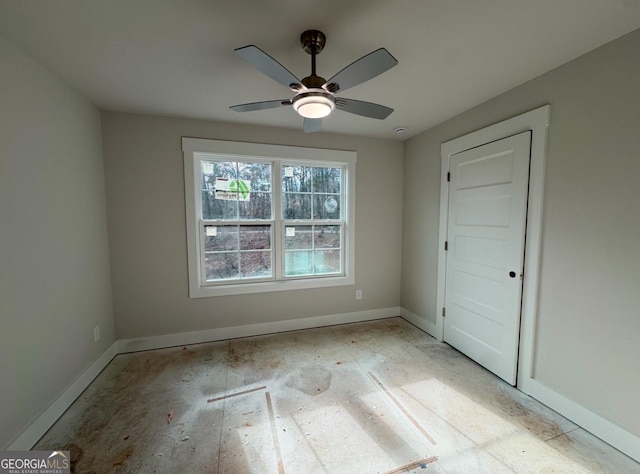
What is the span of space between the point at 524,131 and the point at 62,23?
3.10 m

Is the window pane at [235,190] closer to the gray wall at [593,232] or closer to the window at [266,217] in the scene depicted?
the window at [266,217]

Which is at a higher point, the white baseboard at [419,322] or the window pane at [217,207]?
the window pane at [217,207]

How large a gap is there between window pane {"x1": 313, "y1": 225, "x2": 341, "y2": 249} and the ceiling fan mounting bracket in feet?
6.64

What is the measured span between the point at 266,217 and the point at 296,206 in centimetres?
40

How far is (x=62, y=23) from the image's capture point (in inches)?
54.5

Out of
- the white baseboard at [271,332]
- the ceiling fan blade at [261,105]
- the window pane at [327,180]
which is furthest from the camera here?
the window pane at [327,180]

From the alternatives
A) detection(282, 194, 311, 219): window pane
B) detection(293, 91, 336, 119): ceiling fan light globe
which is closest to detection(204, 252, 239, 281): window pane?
detection(282, 194, 311, 219): window pane

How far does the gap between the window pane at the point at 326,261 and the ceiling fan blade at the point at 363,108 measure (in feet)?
6.27

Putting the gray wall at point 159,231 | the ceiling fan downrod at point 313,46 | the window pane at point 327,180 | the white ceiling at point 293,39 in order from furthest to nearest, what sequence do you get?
the window pane at point 327,180 → the gray wall at point 159,231 → the ceiling fan downrod at point 313,46 → the white ceiling at point 293,39

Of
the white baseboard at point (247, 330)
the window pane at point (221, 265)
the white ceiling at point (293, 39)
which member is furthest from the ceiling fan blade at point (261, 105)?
the white baseboard at point (247, 330)

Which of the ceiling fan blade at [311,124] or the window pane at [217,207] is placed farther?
the window pane at [217,207]

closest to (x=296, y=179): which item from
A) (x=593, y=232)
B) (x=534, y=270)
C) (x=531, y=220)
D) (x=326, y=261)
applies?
(x=326, y=261)

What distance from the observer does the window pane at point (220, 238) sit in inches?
114

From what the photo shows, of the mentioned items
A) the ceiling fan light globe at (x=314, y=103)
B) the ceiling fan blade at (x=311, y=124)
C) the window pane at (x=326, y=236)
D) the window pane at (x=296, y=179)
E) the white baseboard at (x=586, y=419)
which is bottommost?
the white baseboard at (x=586, y=419)
